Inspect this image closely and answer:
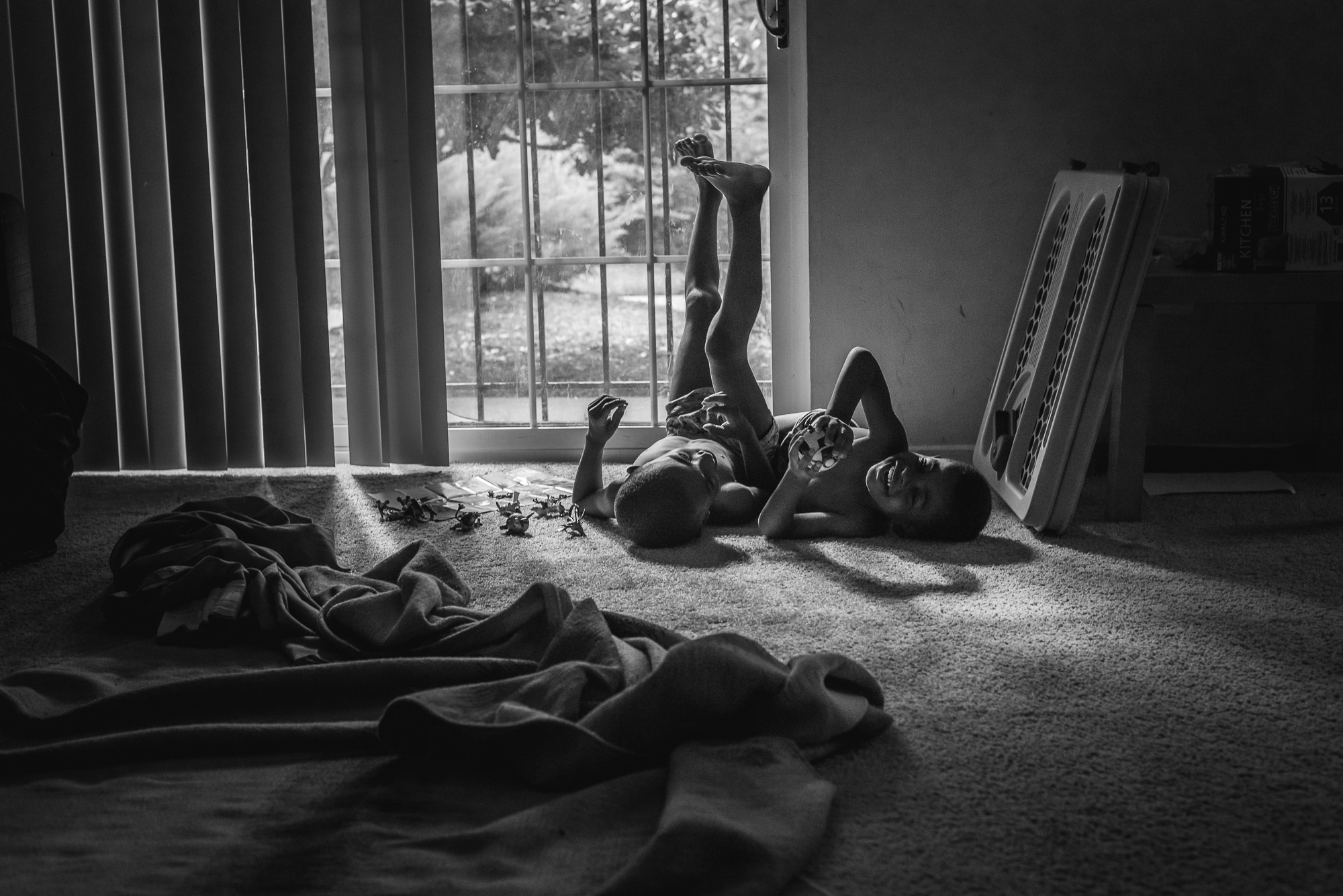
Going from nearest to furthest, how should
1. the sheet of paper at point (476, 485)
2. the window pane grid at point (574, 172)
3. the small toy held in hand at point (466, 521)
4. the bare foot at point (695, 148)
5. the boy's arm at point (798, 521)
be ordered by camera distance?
the boy's arm at point (798, 521)
the small toy held in hand at point (466, 521)
the bare foot at point (695, 148)
the sheet of paper at point (476, 485)
the window pane grid at point (574, 172)

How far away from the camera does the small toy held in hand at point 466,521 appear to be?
8.20 ft

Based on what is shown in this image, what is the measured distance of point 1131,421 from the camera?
2.40 metres

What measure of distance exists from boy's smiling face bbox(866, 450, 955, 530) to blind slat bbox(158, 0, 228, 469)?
1768mm

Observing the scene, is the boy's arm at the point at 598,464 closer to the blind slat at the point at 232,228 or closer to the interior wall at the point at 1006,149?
the interior wall at the point at 1006,149

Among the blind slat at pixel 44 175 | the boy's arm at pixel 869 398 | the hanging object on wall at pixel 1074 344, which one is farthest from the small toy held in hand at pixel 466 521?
the blind slat at pixel 44 175

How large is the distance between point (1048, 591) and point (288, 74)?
2.20 metres

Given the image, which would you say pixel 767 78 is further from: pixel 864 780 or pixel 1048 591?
pixel 864 780

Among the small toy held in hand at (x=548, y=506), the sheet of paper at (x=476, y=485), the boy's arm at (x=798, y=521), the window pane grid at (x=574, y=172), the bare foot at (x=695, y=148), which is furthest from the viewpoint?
the window pane grid at (x=574, y=172)

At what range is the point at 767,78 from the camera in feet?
10.2

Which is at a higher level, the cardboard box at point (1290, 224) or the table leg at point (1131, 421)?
the cardboard box at point (1290, 224)

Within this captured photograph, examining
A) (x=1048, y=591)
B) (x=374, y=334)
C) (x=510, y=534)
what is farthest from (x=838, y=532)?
(x=374, y=334)

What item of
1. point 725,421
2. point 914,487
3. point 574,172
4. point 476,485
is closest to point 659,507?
point 725,421

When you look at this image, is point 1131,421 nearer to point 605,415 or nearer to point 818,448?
point 818,448

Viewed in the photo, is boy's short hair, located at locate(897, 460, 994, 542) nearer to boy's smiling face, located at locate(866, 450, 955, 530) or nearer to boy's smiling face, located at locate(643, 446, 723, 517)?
boy's smiling face, located at locate(866, 450, 955, 530)
